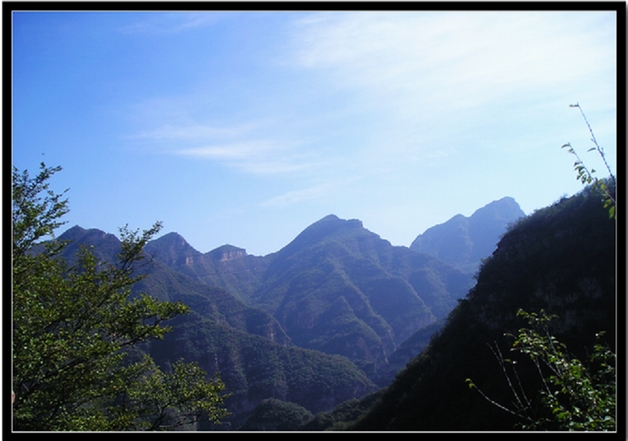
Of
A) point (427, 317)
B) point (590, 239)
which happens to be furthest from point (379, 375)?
point (590, 239)

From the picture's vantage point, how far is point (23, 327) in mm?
5688

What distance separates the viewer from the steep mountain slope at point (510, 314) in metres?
17.3

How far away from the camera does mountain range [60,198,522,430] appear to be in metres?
57.2

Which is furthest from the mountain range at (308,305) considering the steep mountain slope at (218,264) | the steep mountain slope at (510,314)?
the steep mountain slope at (510,314)

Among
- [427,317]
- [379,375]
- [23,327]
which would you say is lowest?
[379,375]

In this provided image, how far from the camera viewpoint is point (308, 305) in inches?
4318

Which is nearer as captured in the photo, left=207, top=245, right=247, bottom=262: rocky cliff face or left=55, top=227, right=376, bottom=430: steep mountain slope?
left=55, top=227, right=376, bottom=430: steep mountain slope

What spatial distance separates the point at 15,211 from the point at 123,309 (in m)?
2.43

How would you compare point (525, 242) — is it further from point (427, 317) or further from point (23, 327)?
point (427, 317)

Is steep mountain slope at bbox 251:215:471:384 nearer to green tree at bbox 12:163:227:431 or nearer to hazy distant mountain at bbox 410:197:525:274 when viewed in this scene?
hazy distant mountain at bbox 410:197:525:274

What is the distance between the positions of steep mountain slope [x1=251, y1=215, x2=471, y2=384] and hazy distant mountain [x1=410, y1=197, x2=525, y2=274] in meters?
29.8

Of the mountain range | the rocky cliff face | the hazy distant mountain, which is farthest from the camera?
the hazy distant mountain

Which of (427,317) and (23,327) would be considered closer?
(23,327)

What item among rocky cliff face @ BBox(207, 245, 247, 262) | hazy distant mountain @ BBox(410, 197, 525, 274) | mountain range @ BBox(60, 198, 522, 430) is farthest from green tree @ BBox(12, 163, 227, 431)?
hazy distant mountain @ BBox(410, 197, 525, 274)
